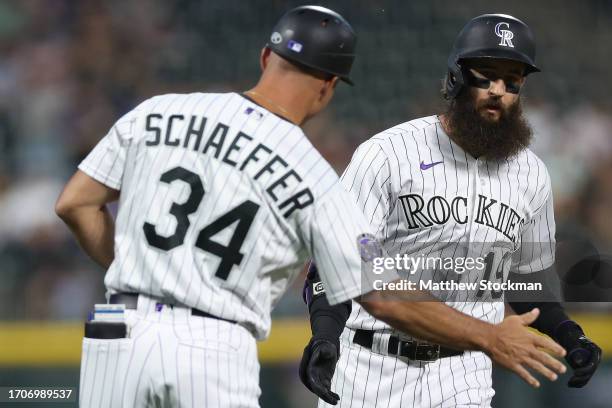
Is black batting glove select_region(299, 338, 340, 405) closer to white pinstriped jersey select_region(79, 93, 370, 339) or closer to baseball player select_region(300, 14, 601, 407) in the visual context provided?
baseball player select_region(300, 14, 601, 407)

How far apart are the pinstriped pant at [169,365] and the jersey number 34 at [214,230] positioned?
0.54 feet

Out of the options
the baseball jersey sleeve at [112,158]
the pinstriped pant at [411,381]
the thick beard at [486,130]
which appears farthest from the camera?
the thick beard at [486,130]

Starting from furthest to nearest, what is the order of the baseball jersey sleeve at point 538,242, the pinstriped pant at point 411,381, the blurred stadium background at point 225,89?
the blurred stadium background at point 225,89, the baseball jersey sleeve at point 538,242, the pinstriped pant at point 411,381

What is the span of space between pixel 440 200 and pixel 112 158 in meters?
1.37

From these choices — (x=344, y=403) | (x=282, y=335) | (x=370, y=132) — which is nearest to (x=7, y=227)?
(x=282, y=335)

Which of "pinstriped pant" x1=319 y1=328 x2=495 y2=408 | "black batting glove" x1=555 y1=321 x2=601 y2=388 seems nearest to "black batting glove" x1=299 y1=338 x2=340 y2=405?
"pinstriped pant" x1=319 y1=328 x2=495 y2=408

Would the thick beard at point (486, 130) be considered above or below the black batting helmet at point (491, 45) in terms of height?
below

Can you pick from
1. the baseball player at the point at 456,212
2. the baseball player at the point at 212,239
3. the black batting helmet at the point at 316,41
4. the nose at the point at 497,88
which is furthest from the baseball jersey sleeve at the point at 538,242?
the black batting helmet at the point at 316,41

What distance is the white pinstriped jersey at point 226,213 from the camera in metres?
2.67

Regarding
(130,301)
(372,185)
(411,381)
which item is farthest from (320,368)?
(130,301)

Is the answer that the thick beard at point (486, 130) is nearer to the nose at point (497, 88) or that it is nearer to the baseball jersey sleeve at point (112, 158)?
the nose at point (497, 88)

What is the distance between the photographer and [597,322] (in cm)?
644

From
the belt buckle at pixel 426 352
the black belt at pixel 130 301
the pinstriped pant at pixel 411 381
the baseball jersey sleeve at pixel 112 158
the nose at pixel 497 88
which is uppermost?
the nose at pixel 497 88

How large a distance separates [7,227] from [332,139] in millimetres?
2529
